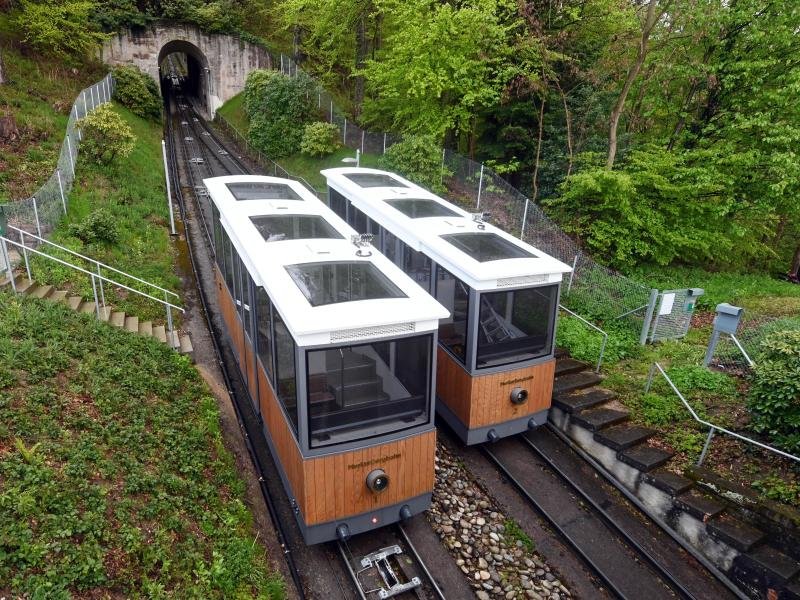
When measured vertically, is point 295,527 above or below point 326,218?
below

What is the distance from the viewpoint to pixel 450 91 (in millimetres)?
18516

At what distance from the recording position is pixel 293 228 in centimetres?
861

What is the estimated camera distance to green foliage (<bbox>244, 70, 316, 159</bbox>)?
87.4 feet

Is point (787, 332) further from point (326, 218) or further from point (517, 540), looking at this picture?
point (326, 218)

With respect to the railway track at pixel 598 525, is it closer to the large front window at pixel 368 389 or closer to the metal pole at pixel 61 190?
the large front window at pixel 368 389

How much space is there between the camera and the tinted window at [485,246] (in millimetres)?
8062

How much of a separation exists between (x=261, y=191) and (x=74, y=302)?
438 cm

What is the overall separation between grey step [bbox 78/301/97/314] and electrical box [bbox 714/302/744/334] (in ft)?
37.9

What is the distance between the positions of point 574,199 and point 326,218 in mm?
8501

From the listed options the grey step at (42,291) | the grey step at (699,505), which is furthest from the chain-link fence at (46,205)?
the grey step at (699,505)

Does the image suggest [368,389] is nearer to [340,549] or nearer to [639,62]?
[340,549]

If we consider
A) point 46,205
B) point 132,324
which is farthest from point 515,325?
point 46,205

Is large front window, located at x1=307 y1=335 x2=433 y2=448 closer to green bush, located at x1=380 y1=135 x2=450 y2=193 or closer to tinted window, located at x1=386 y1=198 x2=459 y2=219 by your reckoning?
tinted window, located at x1=386 y1=198 x2=459 y2=219

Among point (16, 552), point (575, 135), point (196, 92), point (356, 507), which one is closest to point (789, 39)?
point (575, 135)
